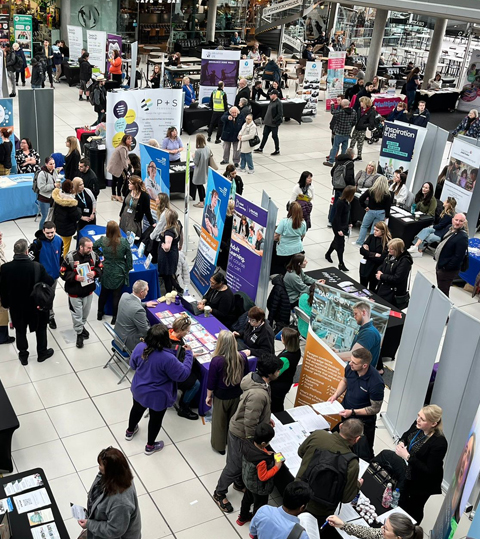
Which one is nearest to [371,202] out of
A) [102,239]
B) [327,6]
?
[102,239]

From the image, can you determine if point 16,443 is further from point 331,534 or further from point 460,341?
point 460,341

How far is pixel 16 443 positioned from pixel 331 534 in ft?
10.6

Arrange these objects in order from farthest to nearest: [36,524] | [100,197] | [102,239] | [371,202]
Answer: [100,197] < [371,202] < [102,239] < [36,524]

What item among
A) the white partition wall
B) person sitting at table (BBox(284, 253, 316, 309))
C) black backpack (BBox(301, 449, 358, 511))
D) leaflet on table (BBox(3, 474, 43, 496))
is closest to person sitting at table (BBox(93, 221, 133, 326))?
person sitting at table (BBox(284, 253, 316, 309))

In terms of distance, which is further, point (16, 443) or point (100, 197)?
point (100, 197)

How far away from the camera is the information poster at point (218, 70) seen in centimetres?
1716

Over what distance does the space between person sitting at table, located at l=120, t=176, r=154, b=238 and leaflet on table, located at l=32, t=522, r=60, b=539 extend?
549cm

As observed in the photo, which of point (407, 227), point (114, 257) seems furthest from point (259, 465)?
point (407, 227)

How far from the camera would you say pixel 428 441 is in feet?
16.9

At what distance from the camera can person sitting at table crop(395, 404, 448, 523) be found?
513 cm

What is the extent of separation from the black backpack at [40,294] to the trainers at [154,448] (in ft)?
6.31

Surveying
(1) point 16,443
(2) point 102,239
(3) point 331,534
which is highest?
(2) point 102,239

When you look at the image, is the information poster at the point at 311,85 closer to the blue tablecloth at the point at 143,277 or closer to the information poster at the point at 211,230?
the information poster at the point at 211,230

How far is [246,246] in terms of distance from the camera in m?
8.52
